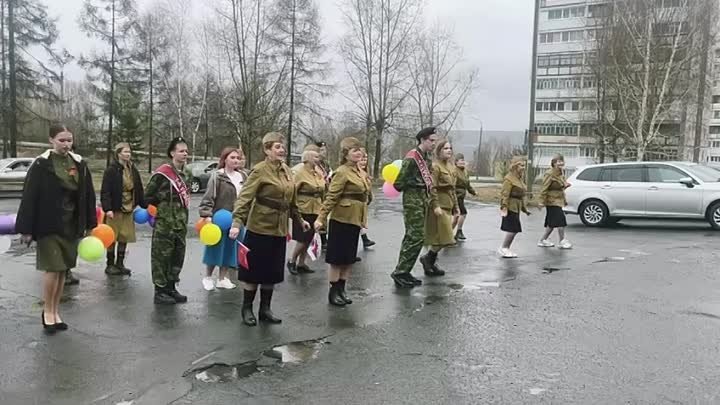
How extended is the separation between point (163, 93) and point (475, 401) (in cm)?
4352

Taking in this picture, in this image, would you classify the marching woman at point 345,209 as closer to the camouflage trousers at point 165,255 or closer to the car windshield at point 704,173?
the camouflage trousers at point 165,255

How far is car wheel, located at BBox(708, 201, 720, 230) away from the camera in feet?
45.6

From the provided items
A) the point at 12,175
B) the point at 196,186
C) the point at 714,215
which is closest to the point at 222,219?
the point at 714,215

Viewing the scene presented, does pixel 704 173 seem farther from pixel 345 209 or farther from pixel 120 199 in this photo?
pixel 120 199

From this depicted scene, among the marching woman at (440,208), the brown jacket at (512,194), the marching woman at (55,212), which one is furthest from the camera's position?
the brown jacket at (512,194)

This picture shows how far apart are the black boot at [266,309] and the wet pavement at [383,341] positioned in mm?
143

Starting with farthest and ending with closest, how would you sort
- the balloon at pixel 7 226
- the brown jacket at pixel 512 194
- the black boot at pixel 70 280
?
the brown jacket at pixel 512 194 < the black boot at pixel 70 280 < the balloon at pixel 7 226

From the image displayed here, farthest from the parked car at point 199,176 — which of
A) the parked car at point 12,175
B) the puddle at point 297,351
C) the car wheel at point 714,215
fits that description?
the puddle at point 297,351

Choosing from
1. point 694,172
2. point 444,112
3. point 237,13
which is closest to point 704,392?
point 694,172

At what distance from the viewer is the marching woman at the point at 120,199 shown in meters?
7.73

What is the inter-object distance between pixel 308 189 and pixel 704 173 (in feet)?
36.4

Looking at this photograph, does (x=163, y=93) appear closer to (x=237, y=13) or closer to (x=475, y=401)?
(x=237, y=13)

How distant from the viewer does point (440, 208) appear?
25.0 ft

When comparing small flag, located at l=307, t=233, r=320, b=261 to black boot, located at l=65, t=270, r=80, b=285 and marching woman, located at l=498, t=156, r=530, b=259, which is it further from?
marching woman, located at l=498, t=156, r=530, b=259
